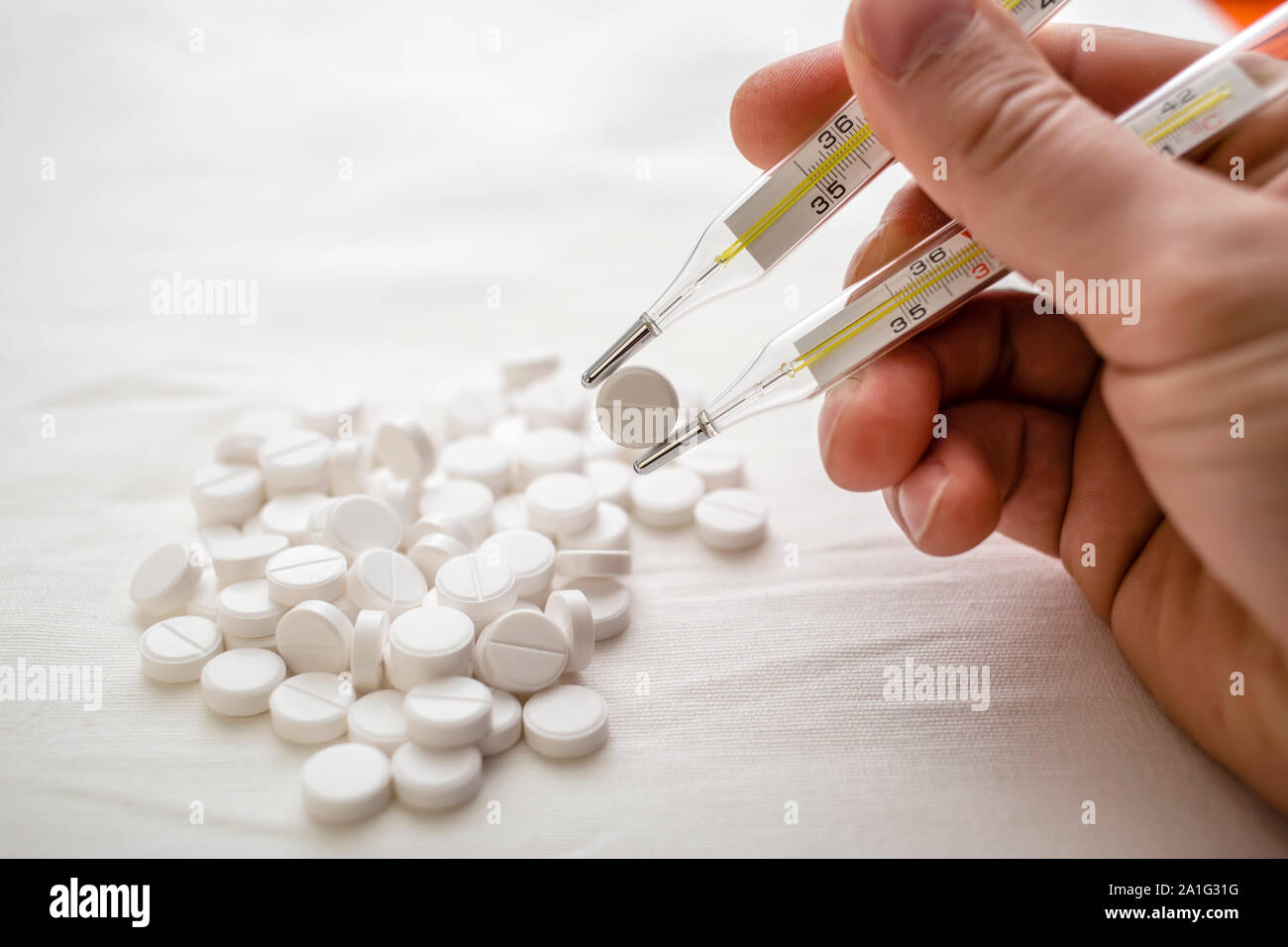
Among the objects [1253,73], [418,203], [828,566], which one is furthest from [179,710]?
[418,203]

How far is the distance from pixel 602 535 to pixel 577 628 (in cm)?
26

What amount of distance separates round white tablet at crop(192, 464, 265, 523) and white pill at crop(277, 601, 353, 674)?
32 centimetres

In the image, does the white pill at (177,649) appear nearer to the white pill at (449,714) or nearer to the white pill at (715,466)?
the white pill at (449,714)

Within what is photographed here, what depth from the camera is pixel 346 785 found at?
108cm

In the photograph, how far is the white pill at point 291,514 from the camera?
1.46m

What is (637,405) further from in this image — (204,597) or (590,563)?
(204,597)

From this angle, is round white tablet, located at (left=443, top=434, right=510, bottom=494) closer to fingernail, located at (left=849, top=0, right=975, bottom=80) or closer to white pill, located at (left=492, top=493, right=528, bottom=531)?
white pill, located at (left=492, top=493, right=528, bottom=531)

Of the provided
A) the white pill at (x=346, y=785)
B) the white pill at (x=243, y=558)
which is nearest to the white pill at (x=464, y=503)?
the white pill at (x=243, y=558)

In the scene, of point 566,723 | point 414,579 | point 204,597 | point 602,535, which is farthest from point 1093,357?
point 204,597

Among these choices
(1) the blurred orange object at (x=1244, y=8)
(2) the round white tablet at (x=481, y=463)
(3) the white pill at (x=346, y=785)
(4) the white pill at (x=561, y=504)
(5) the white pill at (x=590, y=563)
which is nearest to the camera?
(3) the white pill at (x=346, y=785)

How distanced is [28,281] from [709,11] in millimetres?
1759

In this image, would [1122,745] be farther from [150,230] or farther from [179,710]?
[150,230]

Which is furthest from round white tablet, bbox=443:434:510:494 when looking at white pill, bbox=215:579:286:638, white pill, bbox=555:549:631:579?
white pill, bbox=215:579:286:638

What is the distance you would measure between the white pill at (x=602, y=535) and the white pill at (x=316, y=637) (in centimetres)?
35
